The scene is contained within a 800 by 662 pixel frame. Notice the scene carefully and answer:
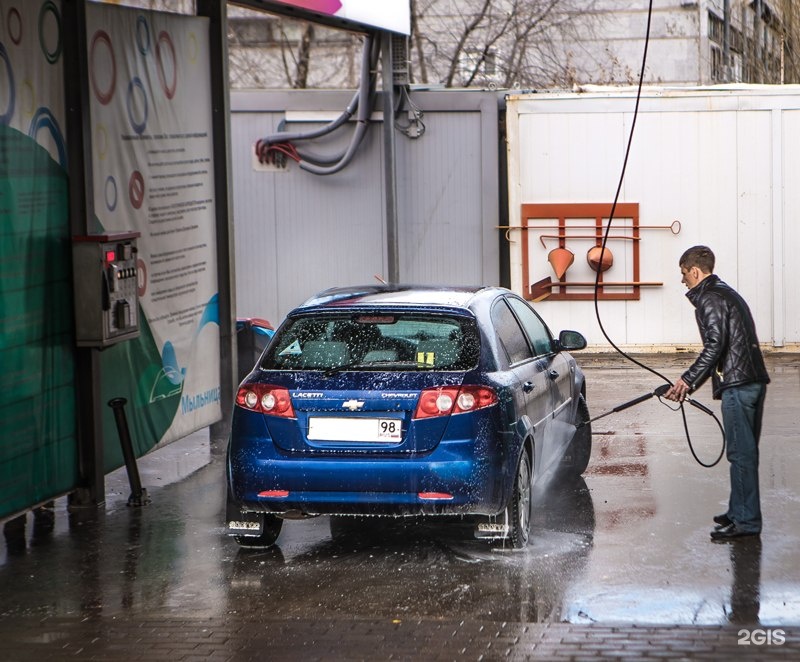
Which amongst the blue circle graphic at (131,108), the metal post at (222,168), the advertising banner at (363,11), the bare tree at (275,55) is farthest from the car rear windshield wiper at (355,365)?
the bare tree at (275,55)

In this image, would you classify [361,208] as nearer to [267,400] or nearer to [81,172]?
[81,172]

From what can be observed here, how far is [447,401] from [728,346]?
1875mm

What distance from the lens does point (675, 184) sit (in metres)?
17.5

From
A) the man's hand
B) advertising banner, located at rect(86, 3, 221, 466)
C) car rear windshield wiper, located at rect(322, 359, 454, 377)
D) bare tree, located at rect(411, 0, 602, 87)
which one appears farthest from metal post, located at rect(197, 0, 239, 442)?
bare tree, located at rect(411, 0, 602, 87)

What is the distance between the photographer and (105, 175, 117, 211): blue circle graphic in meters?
9.61

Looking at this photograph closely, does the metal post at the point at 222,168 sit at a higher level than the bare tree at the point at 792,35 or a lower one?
lower

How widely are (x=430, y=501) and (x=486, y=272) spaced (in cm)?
1073

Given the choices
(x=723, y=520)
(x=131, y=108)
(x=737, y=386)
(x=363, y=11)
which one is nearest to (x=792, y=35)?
(x=363, y=11)

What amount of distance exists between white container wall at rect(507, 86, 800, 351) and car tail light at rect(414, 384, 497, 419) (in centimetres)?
1039

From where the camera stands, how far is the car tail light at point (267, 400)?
7.51 metres

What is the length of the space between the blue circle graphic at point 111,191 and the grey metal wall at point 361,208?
8.25m

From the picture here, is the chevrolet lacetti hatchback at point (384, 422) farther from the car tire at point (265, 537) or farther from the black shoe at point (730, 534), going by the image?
the black shoe at point (730, 534)

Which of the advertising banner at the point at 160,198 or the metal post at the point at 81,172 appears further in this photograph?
the advertising banner at the point at 160,198

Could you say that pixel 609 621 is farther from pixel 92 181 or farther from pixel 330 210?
pixel 330 210
